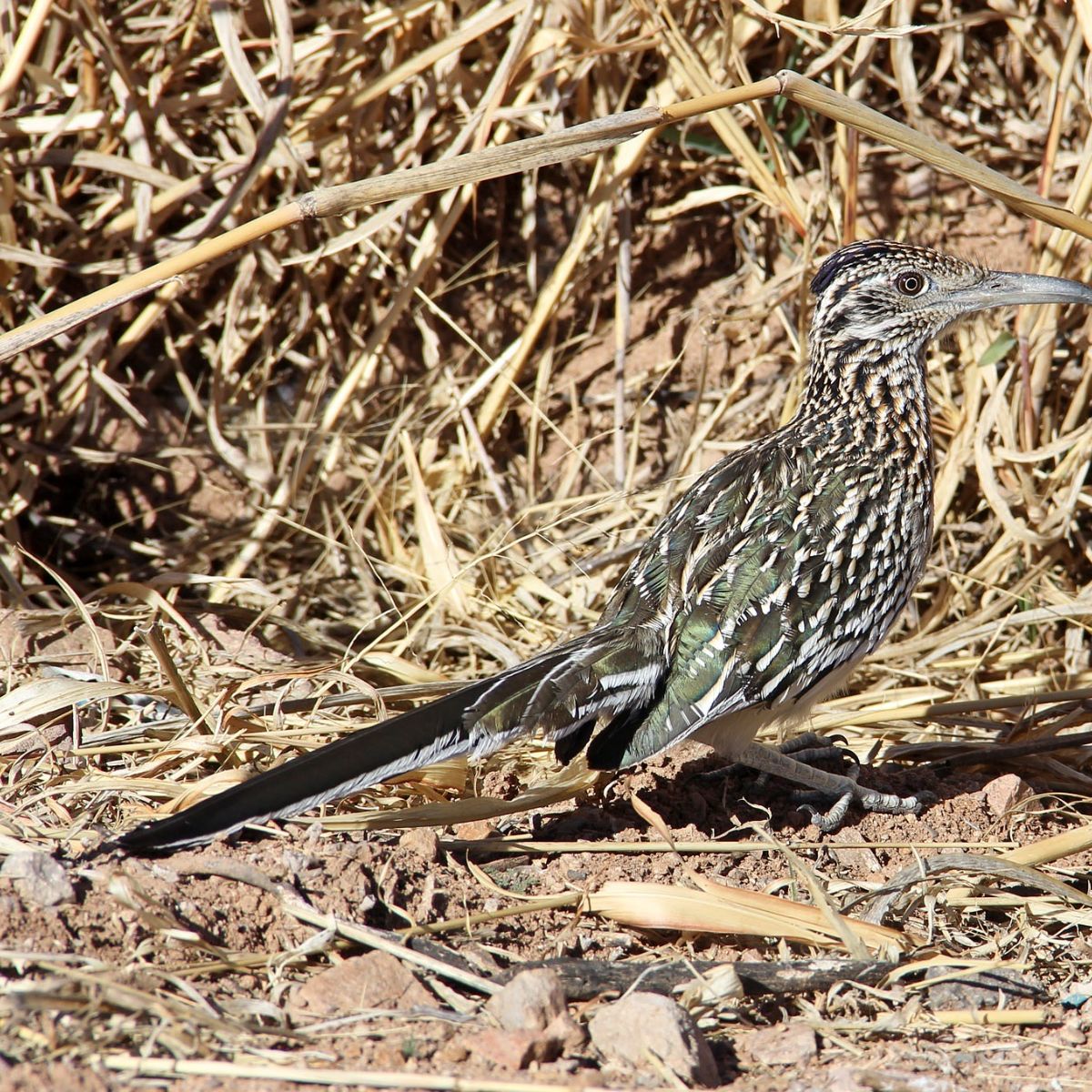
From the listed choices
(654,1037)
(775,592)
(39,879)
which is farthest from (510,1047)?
(775,592)

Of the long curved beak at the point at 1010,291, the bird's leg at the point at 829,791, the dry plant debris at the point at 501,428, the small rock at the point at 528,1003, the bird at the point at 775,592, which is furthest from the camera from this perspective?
the long curved beak at the point at 1010,291

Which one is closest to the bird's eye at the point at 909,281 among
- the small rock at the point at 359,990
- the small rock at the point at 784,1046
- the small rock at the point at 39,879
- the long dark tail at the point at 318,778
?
the long dark tail at the point at 318,778

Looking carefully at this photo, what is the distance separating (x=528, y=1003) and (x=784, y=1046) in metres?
0.56

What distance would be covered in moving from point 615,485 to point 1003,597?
5.37 ft

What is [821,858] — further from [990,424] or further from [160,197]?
[160,197]

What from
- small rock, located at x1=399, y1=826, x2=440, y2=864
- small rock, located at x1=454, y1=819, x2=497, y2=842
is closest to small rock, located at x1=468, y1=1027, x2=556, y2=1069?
small rock, located at x1=399, y1=826, x2=440, y2=864

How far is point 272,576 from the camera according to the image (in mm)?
5770

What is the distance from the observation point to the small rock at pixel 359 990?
9.06 feet

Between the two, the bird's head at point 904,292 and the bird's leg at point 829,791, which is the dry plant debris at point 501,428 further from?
the bird's head at point 904,292

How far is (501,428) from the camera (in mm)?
6043

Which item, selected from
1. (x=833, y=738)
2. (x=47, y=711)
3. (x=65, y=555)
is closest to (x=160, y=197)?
(x=65, y=555)

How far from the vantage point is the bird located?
333cm

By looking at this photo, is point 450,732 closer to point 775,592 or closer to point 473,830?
point 473,830

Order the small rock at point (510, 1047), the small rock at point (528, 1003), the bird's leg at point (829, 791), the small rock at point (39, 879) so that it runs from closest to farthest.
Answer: the small rock at point (510, 1047)
the small rock at point (528, 1003)
the small rock at point (39, 879)
the bird's leg at point (829, 791)
